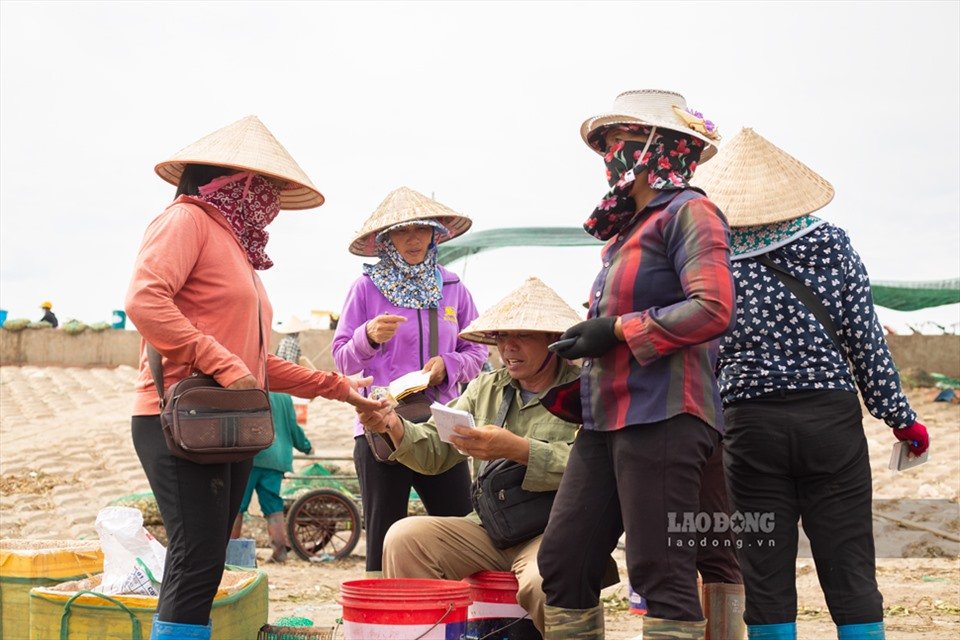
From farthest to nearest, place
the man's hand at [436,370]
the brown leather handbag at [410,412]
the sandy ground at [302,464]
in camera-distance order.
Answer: the sandy ground at [302,464] < the man's hand at [436,370] < the brown leather handbag at [410,412]

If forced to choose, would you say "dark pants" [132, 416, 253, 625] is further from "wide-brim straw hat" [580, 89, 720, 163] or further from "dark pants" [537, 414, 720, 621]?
"wide-brim straw hat" [580, 89, 720, 163]

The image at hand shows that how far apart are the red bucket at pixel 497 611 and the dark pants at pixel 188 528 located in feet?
3.07

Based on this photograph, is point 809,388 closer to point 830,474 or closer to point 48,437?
point 830,474

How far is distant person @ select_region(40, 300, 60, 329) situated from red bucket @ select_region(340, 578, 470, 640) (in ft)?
63.6

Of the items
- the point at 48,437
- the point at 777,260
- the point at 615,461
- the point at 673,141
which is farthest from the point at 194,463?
the point at 48,437

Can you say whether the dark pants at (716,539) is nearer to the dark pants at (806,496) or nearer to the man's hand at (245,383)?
the dark pants at (806,496)

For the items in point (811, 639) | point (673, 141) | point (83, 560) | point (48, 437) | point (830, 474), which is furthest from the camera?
point (48, 437)

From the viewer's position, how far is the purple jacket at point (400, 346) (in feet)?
16.1

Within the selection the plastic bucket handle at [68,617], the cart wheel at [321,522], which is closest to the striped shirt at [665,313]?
the plastic bucket handle at [68,617]

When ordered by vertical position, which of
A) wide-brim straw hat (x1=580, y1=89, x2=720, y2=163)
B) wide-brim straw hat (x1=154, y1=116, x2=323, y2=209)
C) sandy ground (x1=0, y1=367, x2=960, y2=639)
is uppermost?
wide-brim straw hat (x1=580, y1=89, x2=720, y2=163)

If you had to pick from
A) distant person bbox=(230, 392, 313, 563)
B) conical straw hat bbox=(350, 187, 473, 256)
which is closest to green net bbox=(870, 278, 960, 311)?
distant person bbox=(230, 392, 313, 563)

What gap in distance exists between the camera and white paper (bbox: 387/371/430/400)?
4.56 m

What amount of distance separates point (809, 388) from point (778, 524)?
1.54 ft

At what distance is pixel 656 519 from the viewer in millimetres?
3094
